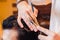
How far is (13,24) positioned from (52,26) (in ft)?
0.65

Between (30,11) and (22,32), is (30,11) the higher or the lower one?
the higher one

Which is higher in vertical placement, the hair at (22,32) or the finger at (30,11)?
the finger at (30,11)

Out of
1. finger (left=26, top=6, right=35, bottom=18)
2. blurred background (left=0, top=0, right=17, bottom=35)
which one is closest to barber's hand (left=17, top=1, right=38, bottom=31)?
finger (left=26, top=6, right=35, bottom=18)

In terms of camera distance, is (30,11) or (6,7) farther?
(6,7)

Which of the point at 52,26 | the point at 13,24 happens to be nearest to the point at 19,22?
the point at 13,24

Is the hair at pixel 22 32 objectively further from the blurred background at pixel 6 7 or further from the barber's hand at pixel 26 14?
the blurred background at pixel 6 7

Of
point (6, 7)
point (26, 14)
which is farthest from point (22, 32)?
point (6, 7)

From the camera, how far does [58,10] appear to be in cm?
74

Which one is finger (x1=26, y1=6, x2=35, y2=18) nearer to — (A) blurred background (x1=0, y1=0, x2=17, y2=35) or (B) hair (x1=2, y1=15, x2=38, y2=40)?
(B) hair (x1=2, y1=15, x2=38, y2=40)

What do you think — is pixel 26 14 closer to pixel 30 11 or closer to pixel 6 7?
pixel 30 11

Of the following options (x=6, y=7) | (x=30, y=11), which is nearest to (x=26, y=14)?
(x=30, y=11)

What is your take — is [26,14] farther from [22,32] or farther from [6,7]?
[6,7]

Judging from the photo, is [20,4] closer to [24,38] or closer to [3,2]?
[24,38]

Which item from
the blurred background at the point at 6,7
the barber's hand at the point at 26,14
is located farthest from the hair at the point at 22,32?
the blurred background at the point at 6,7
